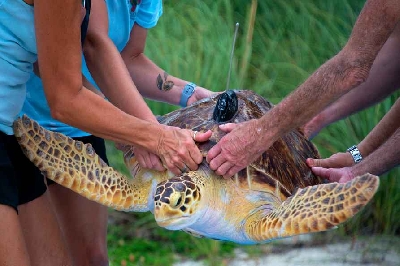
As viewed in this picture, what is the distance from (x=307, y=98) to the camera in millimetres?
2125

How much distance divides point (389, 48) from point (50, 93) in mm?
1417

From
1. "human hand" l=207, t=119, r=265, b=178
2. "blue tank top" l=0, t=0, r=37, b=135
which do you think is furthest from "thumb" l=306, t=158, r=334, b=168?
"blue tank top" l=0, t=0, r=37, b=135

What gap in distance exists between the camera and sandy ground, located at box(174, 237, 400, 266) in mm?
4004

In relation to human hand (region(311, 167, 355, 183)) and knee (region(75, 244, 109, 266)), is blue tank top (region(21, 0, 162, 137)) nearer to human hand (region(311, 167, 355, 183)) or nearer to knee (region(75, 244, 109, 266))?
knee (region(75, 244, 109, 266))

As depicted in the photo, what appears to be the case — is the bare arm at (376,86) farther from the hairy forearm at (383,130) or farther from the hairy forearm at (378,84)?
the hairy forearm at (383,130)

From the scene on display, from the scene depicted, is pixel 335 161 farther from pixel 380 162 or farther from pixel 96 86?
pixel 96 86

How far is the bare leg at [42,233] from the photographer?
2.13 meters

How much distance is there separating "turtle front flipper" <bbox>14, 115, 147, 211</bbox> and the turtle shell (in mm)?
307

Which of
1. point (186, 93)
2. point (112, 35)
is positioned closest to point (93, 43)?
point (112, 35)

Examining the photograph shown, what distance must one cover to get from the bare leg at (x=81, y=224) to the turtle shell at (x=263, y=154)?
435 mm

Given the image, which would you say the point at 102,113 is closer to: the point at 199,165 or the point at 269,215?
the point at 199,165

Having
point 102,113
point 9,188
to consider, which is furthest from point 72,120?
point 9,188

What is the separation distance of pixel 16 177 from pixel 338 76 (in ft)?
3.28

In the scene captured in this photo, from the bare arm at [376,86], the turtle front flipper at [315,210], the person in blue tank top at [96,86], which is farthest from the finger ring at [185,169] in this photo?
the bare arm at [376,86]
